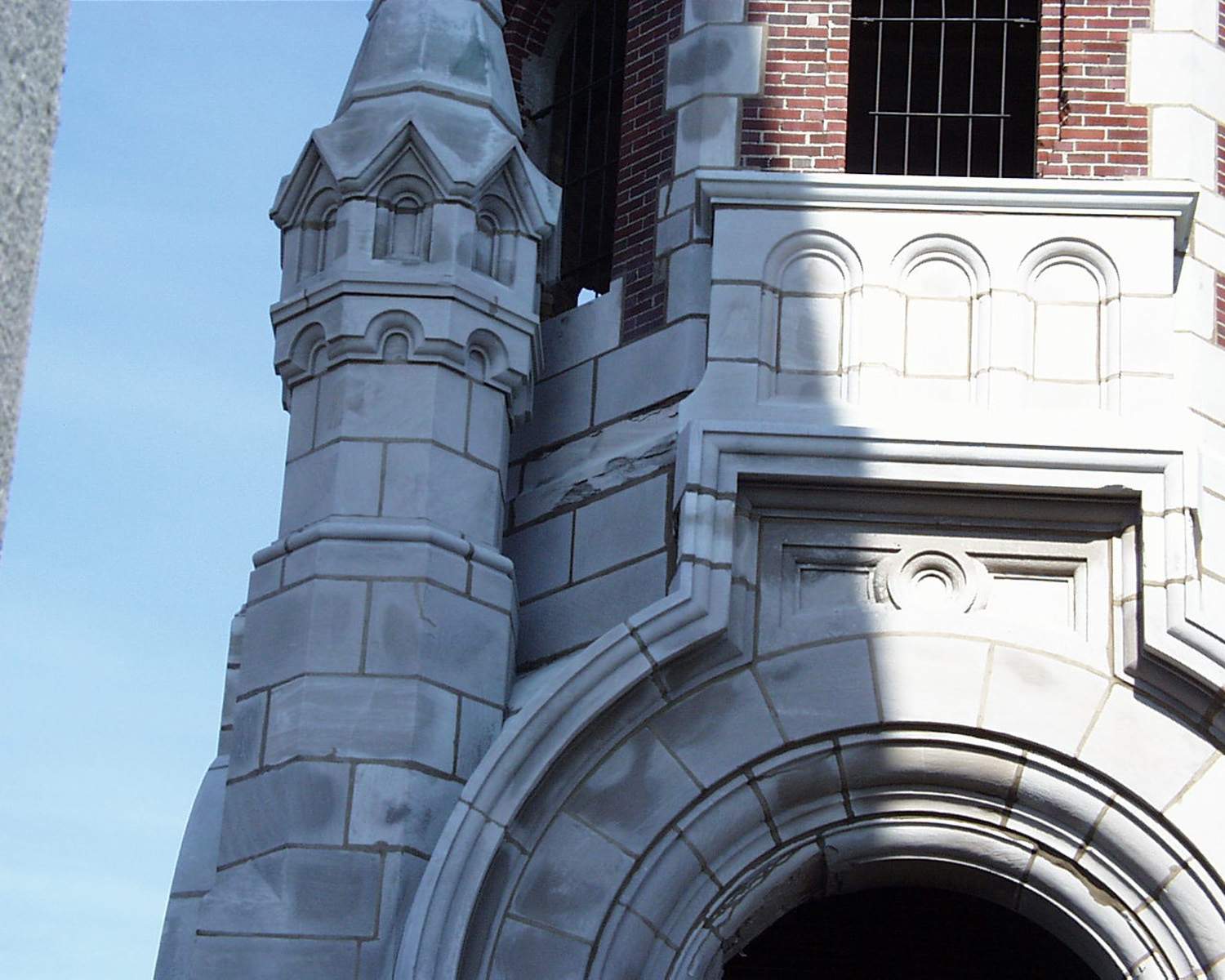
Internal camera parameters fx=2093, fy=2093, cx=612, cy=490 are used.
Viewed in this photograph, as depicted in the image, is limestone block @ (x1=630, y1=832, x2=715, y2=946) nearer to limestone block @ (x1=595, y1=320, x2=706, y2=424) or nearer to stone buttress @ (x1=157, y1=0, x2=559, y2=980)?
stone buttress @ (x1=157, y1=0, x2=559, y2=980)

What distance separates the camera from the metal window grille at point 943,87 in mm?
10359

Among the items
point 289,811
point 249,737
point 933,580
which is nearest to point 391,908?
point 289,811

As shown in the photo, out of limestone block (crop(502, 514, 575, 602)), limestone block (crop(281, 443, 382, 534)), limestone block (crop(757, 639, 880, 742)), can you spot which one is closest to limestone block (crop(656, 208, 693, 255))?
limestone block (crop(502, 514, 575, 602))

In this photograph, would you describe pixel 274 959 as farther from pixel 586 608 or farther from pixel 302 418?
pixel 302 418

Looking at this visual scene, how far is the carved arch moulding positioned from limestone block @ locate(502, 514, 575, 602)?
2.97ft

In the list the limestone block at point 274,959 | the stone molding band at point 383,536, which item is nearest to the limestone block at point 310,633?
the stone molding band at point 383,536

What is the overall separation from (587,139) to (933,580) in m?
4.03

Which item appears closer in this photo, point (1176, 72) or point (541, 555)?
point (541, 555)

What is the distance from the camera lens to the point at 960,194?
8789 millimetres

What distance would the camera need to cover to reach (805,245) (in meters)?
8.84

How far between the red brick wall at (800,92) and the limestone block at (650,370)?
2.93 ft

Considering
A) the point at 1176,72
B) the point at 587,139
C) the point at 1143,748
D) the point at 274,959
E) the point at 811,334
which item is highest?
the point at 587,139

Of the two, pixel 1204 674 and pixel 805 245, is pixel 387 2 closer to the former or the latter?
pixel 805 245

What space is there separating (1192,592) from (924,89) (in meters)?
3.55
